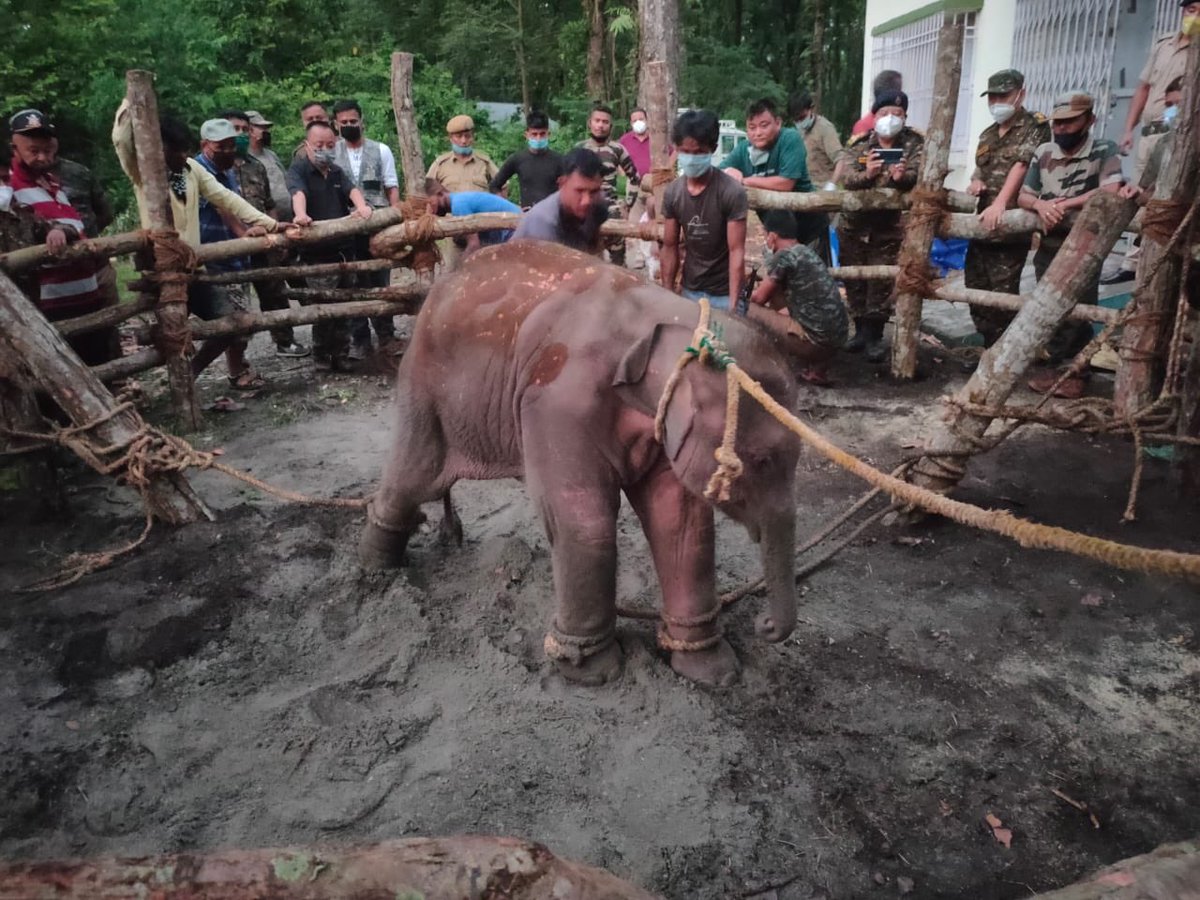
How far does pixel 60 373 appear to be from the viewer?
437 centimetres

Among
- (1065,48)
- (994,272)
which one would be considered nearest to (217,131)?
(994,272)

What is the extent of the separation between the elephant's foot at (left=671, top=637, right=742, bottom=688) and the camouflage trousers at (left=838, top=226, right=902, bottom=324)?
15.1 feet

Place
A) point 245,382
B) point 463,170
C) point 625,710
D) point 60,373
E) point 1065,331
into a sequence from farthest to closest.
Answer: point 463,170 → point 245,382 → point 1065,331 → point 60,373 → point 625,710

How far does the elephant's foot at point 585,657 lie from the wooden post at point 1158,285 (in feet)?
8.78

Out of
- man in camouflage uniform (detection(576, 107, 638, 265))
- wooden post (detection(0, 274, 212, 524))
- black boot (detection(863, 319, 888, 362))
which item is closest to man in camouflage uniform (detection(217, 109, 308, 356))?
wooden post (detection(0, 274, 212, 524))

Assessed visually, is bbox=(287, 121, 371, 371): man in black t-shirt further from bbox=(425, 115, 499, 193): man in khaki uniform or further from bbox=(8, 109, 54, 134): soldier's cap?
bbox=(8, 109, 54, 134): soldier's cap

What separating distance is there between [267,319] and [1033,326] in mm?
5376

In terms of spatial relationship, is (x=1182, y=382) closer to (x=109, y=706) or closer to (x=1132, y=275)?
(x=1132, y=275)

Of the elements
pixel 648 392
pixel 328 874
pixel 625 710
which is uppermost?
pixel 648 392

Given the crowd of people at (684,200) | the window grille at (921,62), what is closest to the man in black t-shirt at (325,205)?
the crowd of people at (684,200)

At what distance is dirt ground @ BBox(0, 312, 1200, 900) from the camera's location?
2.71 m

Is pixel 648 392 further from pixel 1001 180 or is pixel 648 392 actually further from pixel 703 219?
pixel 1001 180

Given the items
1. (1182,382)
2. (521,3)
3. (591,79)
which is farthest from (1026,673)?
(521,3)

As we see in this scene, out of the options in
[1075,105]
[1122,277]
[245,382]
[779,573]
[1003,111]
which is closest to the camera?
[779,573]
